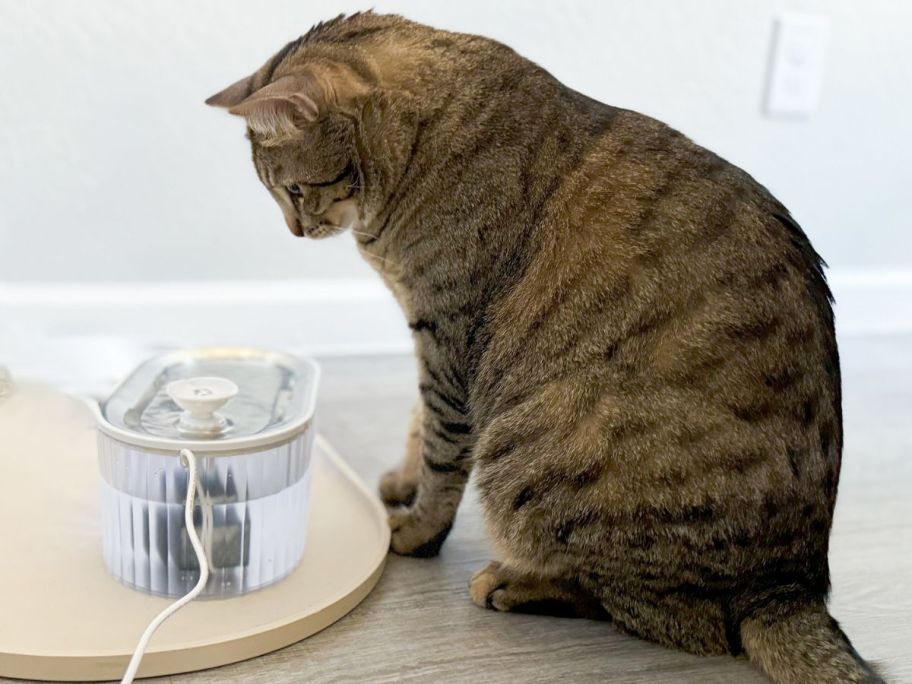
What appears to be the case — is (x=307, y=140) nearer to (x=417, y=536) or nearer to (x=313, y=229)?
(x=313, y=229)

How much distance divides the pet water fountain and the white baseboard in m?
0.60

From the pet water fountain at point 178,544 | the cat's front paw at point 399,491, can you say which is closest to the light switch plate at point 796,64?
the cat's front paw at point 399,491

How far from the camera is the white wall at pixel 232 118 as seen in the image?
173 cm

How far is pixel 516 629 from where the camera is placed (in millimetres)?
1062

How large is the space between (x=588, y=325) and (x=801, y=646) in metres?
0.41

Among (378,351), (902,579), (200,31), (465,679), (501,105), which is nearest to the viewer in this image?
(465,679)

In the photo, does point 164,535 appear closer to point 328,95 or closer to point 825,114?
point 328,95

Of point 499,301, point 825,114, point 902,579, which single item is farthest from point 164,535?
point 825,114

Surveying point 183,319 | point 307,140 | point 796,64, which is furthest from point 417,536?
point 796,64

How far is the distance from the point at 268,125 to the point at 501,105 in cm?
28

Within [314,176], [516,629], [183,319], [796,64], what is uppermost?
[796,64]

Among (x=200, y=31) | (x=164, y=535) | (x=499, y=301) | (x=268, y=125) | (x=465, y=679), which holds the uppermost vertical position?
(x=200, y=31)

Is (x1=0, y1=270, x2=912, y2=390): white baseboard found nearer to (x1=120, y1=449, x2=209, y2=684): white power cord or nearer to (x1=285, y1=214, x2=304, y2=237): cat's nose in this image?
(x1=285, y1=214, x2=304, y2=237): cat's nose

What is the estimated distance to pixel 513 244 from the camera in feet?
3.48
